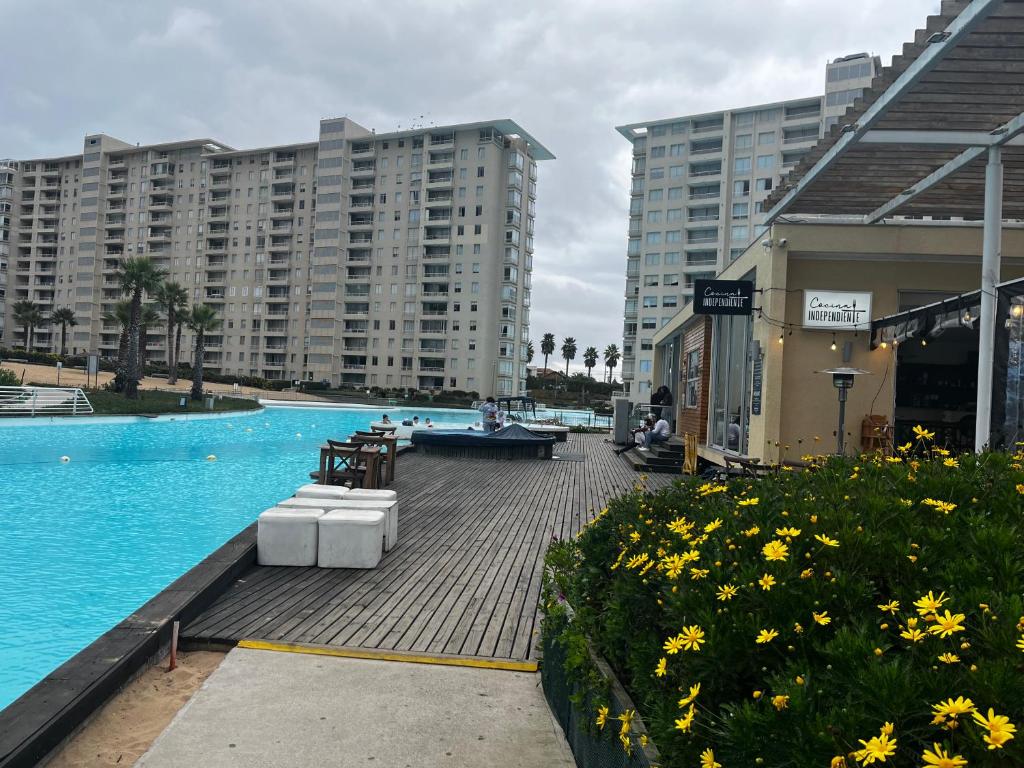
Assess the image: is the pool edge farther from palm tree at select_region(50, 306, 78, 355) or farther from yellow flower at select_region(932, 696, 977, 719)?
palm tree at select_region(50, 306, 78, 355)

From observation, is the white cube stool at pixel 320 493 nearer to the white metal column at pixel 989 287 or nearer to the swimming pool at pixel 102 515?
the swimming pool at pixel 102 515

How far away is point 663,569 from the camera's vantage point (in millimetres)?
2578

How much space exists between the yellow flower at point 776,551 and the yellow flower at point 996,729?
82 centimetres

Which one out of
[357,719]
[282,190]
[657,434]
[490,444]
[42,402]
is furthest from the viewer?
[282,190]

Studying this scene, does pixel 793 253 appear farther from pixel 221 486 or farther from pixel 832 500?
pixel 221 486

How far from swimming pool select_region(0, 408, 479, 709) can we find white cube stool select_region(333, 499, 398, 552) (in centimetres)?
270

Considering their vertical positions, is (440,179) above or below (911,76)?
above

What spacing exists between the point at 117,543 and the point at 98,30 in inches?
774

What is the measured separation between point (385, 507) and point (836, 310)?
913cm

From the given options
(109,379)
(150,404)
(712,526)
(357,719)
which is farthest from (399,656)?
(109,379)

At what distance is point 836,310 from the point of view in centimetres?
1280

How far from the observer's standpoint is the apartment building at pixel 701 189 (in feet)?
205

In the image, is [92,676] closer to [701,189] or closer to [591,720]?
[591,720]

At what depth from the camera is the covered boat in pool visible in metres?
18.6
